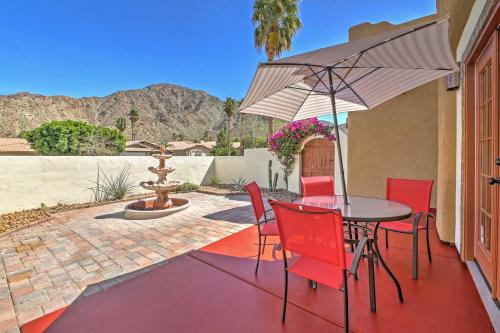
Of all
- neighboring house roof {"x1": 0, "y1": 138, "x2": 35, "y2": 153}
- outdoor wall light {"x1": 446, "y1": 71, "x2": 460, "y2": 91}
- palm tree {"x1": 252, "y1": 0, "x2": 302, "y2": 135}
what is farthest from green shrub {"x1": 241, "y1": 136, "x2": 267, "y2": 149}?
neighboring house roof {"x1": 0, "y1": 138, "x2": 35, "y2": 153}

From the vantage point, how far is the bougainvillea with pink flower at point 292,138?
908cm

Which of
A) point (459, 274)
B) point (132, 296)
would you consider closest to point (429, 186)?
point (459, 274)

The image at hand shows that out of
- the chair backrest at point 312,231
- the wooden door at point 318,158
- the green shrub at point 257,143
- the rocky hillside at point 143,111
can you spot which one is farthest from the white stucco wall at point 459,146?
the rocky hillside at point 143,111

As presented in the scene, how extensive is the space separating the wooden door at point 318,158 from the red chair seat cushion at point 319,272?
24.2ft

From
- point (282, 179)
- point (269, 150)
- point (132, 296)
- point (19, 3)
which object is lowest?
point (132, 296)

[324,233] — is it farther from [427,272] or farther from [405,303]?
[427,272]

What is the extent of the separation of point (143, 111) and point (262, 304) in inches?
2630

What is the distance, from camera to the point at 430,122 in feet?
18.4

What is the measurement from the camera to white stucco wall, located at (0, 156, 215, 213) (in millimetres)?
6605

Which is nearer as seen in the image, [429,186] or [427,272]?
[427,272]

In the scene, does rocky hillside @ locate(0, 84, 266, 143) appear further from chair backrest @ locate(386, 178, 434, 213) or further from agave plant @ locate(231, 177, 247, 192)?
chair backrest @ locate(386, 178, 434, 213)

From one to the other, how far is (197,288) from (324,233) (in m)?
1.63

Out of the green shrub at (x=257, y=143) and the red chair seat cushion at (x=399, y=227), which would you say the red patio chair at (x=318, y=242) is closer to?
the red chair seat cushion at (x=399, y=227)

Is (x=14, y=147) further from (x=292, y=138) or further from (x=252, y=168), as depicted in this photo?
(x=292, y=138)
